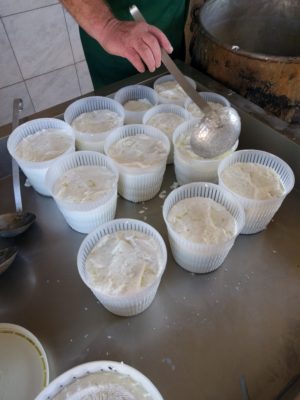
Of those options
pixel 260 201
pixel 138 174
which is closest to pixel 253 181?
pixel 260 201

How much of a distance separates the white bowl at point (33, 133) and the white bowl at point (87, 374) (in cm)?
54

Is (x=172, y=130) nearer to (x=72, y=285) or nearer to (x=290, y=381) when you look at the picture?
(x=72, y=285)

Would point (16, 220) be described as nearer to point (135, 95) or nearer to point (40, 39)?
point (135, 95)

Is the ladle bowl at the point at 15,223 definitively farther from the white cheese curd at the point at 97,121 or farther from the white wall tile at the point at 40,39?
the white wall tile at the point at 40,39

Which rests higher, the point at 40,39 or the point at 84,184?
the point at 40,39

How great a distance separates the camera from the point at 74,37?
2.12 meters

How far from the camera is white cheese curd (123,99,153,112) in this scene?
119 cm

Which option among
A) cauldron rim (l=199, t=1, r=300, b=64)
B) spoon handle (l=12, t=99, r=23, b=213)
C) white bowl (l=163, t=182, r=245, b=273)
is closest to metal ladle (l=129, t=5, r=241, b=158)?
white bowl (l=163, t=182, r=245, b=273)

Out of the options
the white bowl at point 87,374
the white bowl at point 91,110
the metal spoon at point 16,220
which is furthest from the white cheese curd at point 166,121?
the white bowl at point 87,374

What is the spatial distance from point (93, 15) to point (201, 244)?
78 cm

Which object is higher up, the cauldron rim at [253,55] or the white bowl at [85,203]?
the cauldron rim at [253,55]

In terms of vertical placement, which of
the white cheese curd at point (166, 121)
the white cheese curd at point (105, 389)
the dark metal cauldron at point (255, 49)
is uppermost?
the dark metal cauldron at point (255, 49)

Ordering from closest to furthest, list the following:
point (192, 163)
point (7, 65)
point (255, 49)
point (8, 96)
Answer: point (192, 163) < point (255, 49) < point (7, 65) < point (8, 96)

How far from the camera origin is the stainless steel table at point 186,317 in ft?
2.36
